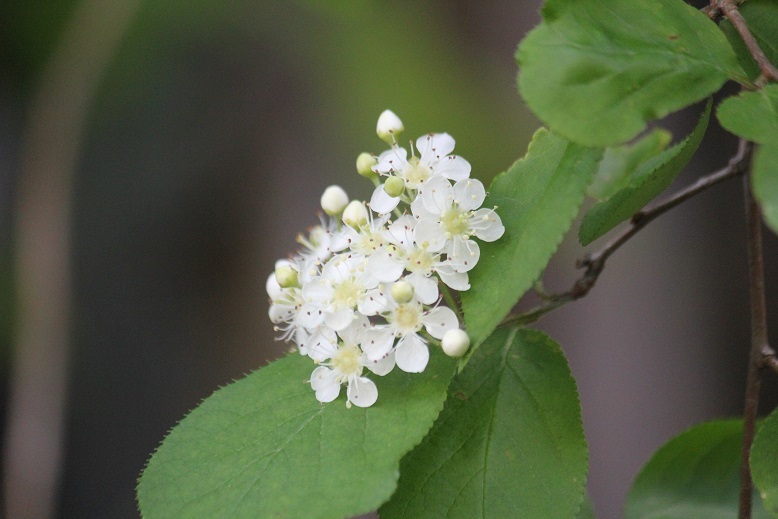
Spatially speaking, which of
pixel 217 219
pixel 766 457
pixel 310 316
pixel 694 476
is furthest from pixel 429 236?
pixel 217 219

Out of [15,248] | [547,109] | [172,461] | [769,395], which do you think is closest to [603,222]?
[547,109]

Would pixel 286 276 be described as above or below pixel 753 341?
above

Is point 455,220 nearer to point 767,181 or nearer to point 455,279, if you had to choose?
point 455,279

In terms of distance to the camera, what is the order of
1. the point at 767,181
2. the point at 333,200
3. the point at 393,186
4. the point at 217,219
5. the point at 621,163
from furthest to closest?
the point at 217,219 → the point at 621,163 → the point at 333,200 → the point at 393,186 → the point at 767,181

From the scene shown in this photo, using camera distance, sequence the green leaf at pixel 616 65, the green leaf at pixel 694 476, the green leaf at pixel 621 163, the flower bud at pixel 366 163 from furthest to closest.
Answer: the green leaf at pixel 694 476
the green leaf at pixel 621 163
the flower bud at pixel 366 163
the green leaf at pixel 616 65

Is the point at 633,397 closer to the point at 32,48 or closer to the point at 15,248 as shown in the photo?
the point at 15,248

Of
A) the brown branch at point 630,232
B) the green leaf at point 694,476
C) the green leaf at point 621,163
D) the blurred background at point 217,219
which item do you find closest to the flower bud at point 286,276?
the brown branch at point 630,232

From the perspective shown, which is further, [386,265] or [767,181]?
[386,265]

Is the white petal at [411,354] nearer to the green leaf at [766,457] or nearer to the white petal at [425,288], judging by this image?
the white petal at [425,288]
